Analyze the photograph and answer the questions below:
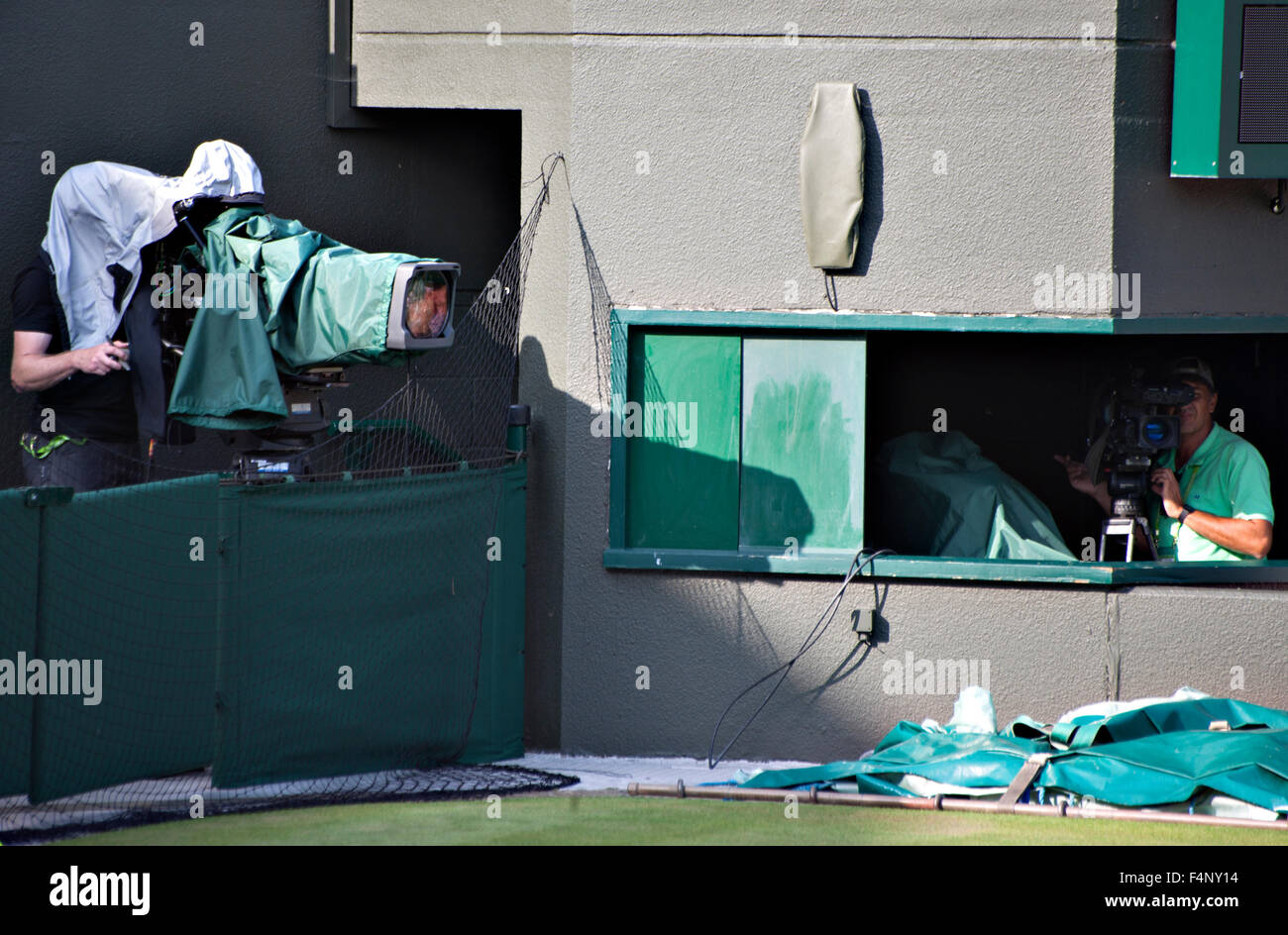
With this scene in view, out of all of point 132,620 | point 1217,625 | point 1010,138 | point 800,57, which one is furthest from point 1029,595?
point 132,620

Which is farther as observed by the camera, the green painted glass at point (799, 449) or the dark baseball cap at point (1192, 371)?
the dark baseball cap at point (1192, 371)

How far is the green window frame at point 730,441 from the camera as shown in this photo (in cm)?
738

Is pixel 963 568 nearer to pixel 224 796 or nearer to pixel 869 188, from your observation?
pixel 869 188

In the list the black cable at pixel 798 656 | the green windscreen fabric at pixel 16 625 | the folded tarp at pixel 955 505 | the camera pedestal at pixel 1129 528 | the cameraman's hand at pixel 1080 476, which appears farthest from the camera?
the cameraman's hand at pixel 1080 476

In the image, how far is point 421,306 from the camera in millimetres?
6328

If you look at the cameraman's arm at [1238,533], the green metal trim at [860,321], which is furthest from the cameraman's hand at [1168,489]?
the green metal trim at [860,321]

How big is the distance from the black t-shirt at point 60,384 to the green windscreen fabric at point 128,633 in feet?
3.10

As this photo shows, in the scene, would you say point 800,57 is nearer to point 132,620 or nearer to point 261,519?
point 261,519

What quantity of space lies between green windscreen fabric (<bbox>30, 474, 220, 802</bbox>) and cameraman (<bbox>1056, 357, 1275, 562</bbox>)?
4.43 m

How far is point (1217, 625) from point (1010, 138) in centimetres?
243

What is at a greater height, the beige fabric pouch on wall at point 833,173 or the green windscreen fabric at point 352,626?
the beige fabric pouch on wall at point 833,173

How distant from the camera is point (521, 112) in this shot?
25.2ft

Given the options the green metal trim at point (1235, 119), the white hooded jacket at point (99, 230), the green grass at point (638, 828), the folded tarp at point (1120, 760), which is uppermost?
the green metal trim at point (1235, 119)

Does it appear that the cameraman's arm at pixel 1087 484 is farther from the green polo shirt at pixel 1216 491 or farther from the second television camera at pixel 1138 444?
the green polo shirt at pixel 1216 491
